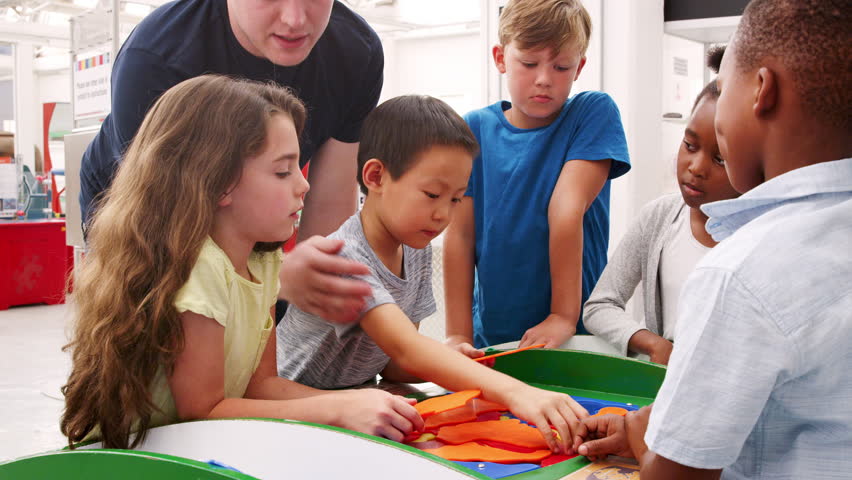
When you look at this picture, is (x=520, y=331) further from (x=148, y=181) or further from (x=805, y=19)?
(x=805, y=19)

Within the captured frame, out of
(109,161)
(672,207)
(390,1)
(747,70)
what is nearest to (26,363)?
(109,161)

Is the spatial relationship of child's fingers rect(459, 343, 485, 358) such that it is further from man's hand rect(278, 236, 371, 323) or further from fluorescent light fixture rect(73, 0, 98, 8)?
fluorescent light fixture rect(73, 0, 98, 8)

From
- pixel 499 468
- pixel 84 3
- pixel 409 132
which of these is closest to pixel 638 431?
pixel 499 468

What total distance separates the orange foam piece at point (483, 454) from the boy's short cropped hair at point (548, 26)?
835 millimetres

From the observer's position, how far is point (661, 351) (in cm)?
119

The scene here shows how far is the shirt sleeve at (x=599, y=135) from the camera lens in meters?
1.42

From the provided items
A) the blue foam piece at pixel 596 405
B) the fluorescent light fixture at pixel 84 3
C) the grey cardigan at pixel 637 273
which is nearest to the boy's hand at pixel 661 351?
the grey cardigan at pixel 637 273

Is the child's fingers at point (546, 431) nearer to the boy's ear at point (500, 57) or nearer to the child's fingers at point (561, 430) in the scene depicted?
the child's fingers at point (561, 430)

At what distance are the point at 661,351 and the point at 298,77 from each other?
0.75 metres

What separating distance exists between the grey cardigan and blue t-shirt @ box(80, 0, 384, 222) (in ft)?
1.81

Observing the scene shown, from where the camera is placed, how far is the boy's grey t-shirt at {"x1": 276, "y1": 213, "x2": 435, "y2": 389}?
1.15m

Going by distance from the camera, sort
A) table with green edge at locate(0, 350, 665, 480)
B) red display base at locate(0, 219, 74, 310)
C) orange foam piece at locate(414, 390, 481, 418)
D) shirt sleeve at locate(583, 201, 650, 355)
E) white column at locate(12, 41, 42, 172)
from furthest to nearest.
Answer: white column at locate(12, 41, 42, 172)
red display base at locate(0, 219, 74, 310)
shirt sleeve at locate(583, 201, 650, 355)
orange foam piece at locate(414, 390, 481, 418)
table with green edge at locate(0, 350, 665, 480)

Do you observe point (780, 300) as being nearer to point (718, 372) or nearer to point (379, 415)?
point (718, 372)

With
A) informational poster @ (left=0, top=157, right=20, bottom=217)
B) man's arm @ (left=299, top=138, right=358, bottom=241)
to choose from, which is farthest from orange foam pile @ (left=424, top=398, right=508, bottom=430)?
informational poster @ (left=0, top=157, right=20, bottom=217)
